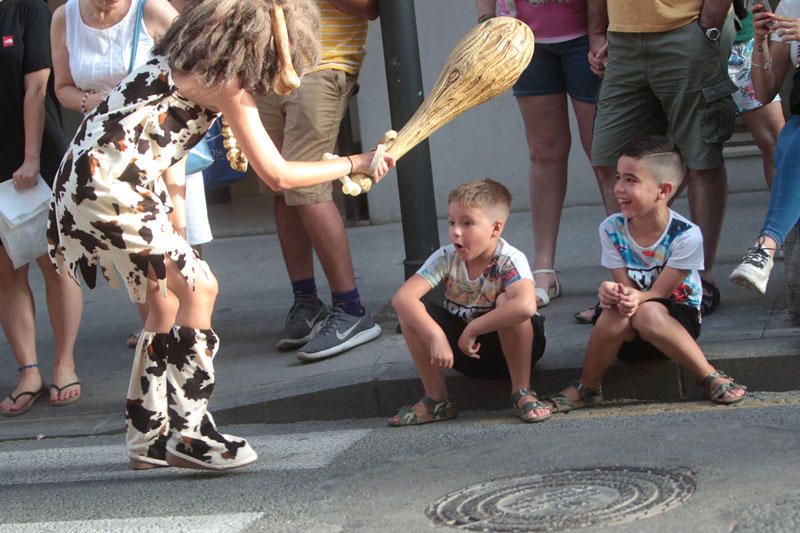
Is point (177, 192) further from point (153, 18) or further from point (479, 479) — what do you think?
point (479, 479)

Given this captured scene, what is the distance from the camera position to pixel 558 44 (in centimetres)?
615

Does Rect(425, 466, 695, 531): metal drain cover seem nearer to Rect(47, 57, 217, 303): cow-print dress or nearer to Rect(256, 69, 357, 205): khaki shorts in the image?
Rect(47, 57, 217, 303): cow-print dress

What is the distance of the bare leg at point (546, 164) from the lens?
6320 mm

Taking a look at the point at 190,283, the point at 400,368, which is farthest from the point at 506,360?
the point at 190,283

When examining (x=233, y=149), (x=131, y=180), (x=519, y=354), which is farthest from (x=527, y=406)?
(x=131, y=180)

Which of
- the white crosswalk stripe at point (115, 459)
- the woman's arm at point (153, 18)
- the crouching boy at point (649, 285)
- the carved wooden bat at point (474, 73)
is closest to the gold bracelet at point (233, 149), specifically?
the carved wooden bat at point (474, 73)

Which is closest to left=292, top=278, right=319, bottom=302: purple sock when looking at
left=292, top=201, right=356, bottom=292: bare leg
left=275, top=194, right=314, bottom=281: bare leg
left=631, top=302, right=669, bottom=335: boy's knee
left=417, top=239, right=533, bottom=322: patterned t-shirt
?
left=275, top=194, right=314, bottom=281: bare leg

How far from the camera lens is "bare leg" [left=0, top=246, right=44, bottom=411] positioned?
6.09 meters

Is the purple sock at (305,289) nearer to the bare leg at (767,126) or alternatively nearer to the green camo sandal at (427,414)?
the green camo sandal at (427,414)

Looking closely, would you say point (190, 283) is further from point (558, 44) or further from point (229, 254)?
point (229, 254)

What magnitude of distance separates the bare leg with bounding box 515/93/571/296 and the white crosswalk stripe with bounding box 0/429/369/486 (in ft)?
5.68

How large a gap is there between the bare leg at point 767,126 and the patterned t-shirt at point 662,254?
5.80ft

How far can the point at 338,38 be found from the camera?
19.7ft

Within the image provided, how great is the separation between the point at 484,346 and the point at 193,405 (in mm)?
1200
